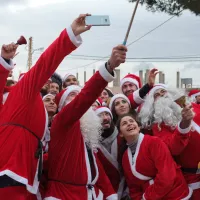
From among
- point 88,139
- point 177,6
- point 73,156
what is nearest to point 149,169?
point 88,139

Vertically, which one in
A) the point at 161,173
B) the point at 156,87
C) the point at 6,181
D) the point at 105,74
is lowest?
the point at 161,173

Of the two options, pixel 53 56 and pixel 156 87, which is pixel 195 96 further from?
pixel 53 56

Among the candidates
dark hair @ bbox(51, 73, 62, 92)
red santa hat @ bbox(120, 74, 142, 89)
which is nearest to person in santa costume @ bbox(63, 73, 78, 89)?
dark hair @ bbox(51, 73, 62, 92)

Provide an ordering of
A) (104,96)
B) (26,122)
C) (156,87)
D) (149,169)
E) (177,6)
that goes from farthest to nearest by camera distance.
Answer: (177,6) → (104,96) → (156,87) → (149,169) → (26,122)

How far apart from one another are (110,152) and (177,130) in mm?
730

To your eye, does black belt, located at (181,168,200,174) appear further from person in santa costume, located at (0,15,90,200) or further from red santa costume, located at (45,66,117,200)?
person in santa costume, located at (0,15,90,200)

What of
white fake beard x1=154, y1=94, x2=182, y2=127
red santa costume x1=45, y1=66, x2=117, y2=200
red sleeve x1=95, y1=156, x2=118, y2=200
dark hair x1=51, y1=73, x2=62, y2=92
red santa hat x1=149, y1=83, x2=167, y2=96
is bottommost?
red sleeve x1=95, y1=156, x2=118, y2=200

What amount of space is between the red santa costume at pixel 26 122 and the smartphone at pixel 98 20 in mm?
Answer: 183

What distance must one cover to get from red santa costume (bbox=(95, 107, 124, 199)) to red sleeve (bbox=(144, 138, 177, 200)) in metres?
0.45

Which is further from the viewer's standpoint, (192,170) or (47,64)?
(192,170)

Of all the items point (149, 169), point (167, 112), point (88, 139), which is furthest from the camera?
point (167, 112)

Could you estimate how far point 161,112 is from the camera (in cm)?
425

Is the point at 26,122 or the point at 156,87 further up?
the point at 156,87

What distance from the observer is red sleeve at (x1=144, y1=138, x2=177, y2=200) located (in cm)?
364
